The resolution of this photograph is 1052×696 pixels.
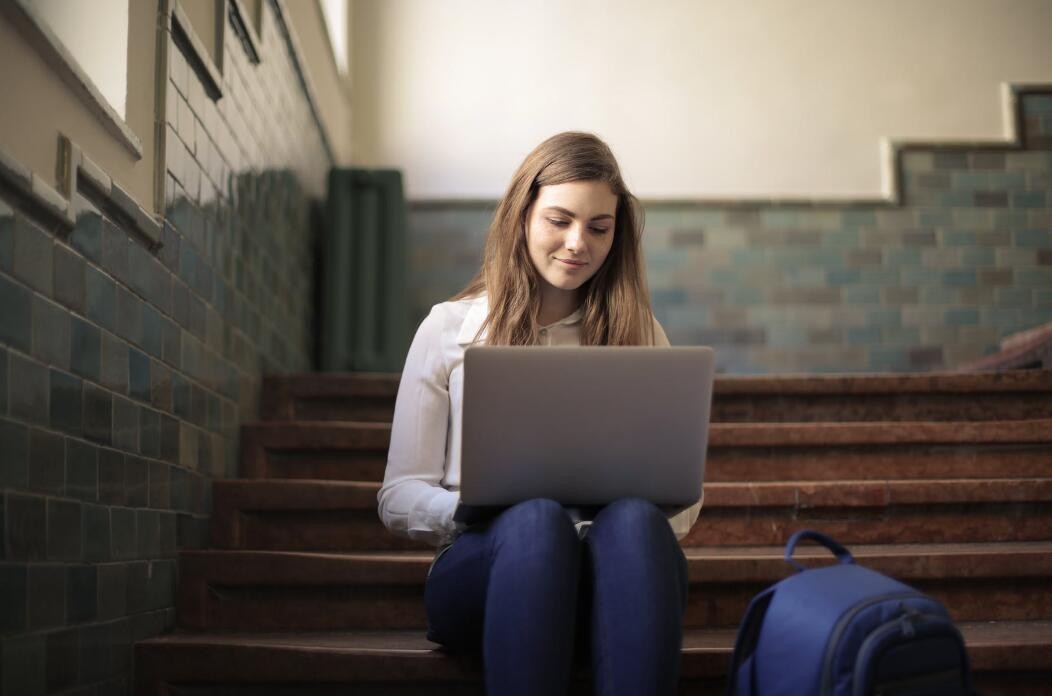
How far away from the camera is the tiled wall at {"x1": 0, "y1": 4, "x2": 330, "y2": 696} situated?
4.66 feet

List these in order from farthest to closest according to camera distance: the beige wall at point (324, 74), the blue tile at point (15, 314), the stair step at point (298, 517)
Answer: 1. the beige wall at point (324, 74)
2. the stair step at point (298, 517)
3. the blue tile at point (15, 314)

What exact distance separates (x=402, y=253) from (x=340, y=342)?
47 cm

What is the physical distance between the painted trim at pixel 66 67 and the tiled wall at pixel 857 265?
9.03 feet

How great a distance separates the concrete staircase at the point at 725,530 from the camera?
188 centimetres

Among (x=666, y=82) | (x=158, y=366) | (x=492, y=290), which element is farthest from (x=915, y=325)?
(x=158, y=366)

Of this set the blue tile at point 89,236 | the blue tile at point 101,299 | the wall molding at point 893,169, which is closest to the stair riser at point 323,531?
the blue tile at point 101,299

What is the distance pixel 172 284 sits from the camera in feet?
6.83

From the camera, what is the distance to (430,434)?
1.77 m

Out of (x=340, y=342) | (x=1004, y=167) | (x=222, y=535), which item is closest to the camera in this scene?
(x=222, y=535)

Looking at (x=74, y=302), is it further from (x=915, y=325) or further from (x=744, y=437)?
(x=915, y=325)

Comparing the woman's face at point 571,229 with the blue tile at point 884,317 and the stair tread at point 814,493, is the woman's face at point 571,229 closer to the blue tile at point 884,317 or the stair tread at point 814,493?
the stair tread at point 814,493

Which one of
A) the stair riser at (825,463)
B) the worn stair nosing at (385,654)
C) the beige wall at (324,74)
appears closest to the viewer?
the worn stair nosing at (385,654)

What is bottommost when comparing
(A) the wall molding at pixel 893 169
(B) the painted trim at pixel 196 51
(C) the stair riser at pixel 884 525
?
(C) the stair riser at pixel 884 525

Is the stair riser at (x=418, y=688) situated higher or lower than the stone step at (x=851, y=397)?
lower
